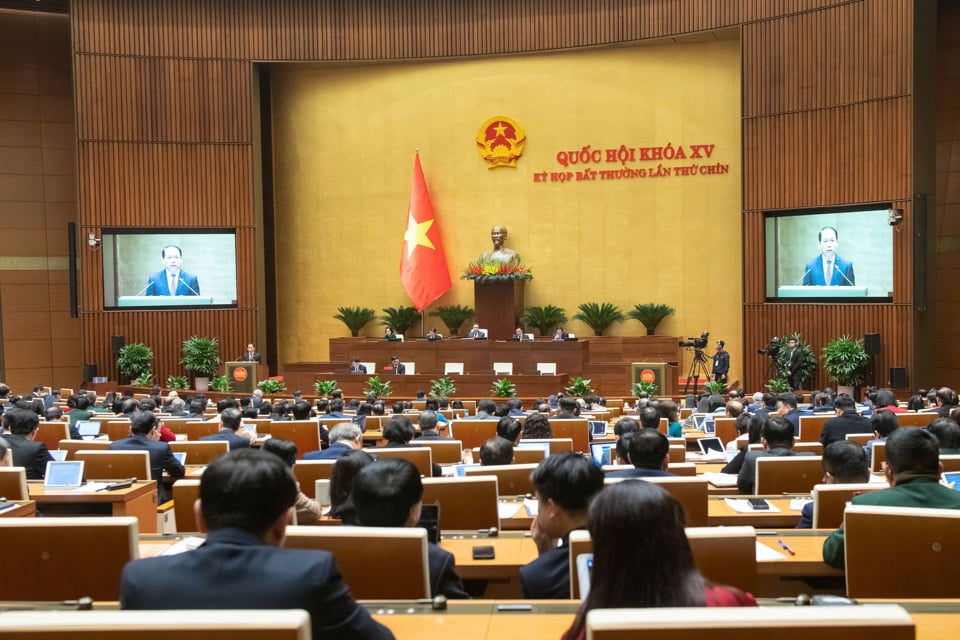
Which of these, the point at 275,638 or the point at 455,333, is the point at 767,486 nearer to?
the point at 275,638

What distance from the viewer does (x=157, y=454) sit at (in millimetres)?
6336

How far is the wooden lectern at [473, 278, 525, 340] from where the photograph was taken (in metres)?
17.6

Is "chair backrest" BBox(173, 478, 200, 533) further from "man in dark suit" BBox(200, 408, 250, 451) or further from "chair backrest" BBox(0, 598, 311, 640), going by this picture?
"chair backrest" BBox(0, 598, 311, 640)

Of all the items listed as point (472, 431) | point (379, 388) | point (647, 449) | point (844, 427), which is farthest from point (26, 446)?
point (379, 388)

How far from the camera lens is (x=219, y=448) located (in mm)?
6887

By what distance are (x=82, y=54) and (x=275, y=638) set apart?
18.8 m

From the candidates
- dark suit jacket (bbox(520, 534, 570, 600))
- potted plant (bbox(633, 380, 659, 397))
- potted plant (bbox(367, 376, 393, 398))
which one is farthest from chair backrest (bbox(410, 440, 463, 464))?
potted plant (bbox(367, 376, 393, 398))

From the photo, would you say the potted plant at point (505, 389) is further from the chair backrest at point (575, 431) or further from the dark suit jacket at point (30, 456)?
the dark suit jacket at point (30, 456)

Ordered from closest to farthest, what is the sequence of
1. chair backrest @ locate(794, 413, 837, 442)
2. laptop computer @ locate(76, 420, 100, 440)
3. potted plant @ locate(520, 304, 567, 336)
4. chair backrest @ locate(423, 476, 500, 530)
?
chair backrest @ locate(423, 476, 500, 530), chair backrest @ locate(794, 413, 837, 442), laptop computer @ locate(76, 420, 100, 440), potted plant @ locate(520, 304, 567, 336)

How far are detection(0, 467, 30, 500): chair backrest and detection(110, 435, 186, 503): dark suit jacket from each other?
1.45 meters

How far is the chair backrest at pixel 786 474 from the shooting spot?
4926 mm

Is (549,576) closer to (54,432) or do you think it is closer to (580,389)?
(54,432)

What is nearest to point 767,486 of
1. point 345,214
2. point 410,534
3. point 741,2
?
point 410,534

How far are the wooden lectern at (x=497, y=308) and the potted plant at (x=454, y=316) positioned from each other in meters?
0.81
